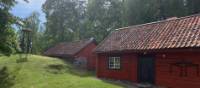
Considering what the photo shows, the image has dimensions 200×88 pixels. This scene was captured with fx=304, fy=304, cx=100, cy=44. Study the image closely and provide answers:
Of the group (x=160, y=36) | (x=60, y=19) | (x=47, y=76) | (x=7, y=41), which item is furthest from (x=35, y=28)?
(x=160, y=36)

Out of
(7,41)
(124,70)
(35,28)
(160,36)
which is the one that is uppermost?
(35,28)

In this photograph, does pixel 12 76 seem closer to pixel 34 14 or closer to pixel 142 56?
pixel 142 56

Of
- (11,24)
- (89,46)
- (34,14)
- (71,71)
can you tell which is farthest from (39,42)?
(11,24)

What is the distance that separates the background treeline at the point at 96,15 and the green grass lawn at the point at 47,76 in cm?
1608

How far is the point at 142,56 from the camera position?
23.0 meters

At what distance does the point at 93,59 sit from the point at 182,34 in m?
22.3

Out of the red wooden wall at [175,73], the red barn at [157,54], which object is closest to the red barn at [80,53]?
the red barn at [157,54]

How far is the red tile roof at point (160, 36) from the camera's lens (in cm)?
1958

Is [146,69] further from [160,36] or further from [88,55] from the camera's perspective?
[88,55]

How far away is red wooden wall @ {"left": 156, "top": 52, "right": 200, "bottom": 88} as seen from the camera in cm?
1838

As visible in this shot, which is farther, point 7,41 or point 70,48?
point 70,48

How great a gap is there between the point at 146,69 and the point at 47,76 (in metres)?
9.46

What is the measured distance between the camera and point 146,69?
2262cm

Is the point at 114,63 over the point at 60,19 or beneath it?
beneath
